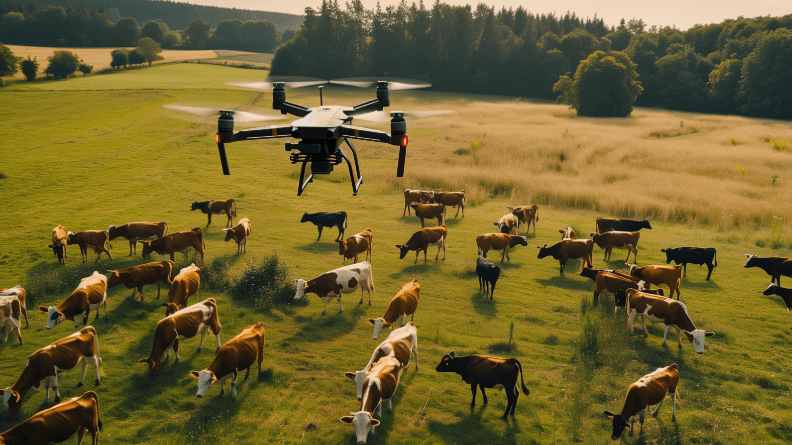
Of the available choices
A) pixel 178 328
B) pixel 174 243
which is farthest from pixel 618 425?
pixel 174 243

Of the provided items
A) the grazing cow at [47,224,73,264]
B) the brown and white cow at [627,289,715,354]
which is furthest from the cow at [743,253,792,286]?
the grazing cow at [47,224,73,264]

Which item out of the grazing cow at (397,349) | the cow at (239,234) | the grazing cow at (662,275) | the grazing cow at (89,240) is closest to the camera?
the grazing cow at (397,349)

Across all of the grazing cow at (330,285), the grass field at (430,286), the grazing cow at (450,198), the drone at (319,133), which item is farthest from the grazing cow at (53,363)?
the grazing cow at (450,198)

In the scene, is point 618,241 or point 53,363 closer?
point 53,363

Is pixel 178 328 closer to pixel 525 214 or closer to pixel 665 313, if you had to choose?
pixel 665 313

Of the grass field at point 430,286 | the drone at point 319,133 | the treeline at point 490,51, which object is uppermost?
the treeline at point 490,51

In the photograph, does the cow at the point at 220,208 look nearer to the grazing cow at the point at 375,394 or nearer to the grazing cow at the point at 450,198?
the grazing cow at the point at 450,198
